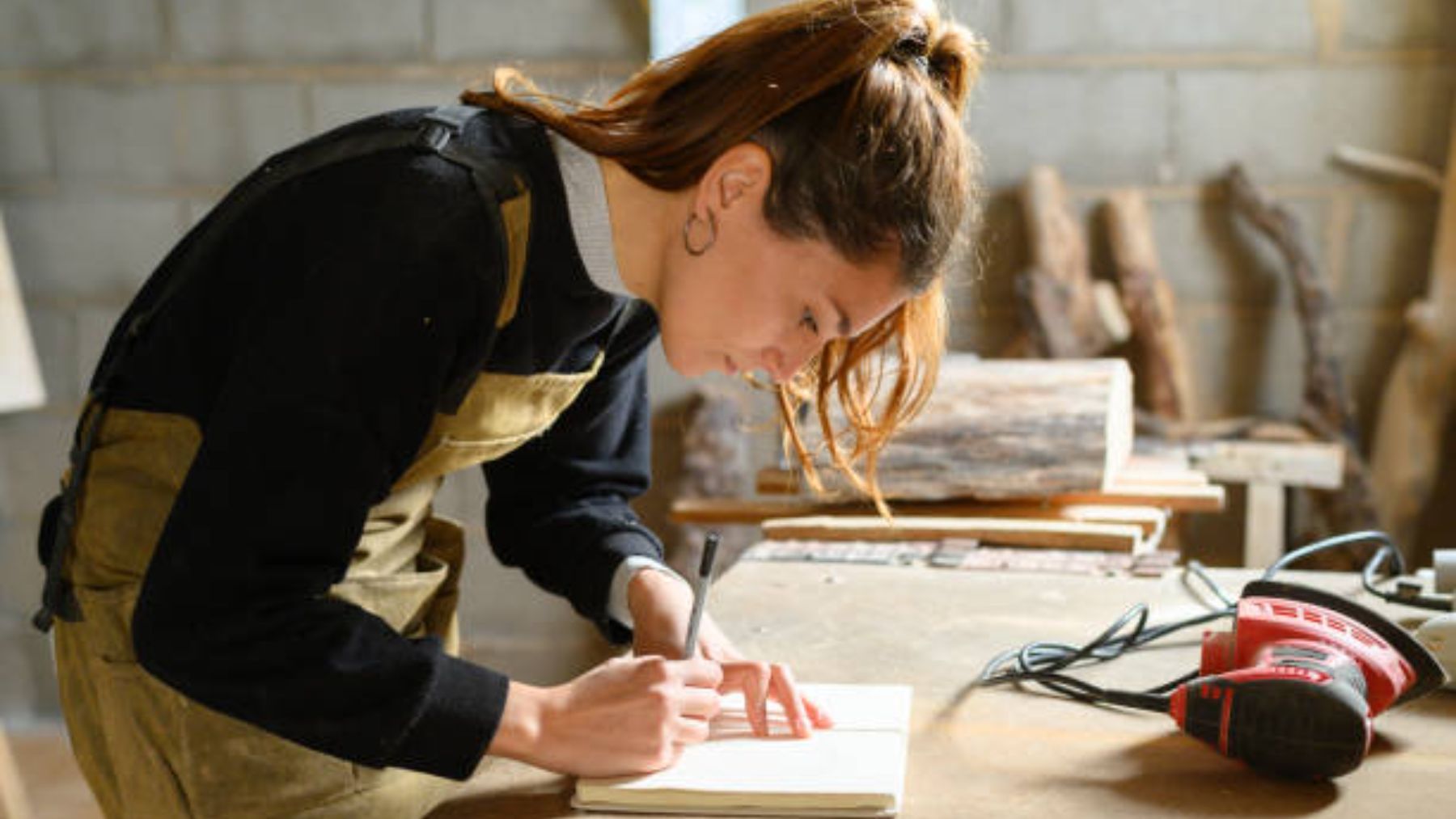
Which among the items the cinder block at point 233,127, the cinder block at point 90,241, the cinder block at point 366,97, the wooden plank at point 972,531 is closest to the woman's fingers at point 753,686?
the wooden plank at point 972,531

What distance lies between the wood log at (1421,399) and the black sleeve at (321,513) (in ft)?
8.87

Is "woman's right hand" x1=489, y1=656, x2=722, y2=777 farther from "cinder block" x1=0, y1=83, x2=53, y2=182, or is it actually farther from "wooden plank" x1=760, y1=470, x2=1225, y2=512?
"cinder block" x1=0, y1=83, x2=53, y2=182

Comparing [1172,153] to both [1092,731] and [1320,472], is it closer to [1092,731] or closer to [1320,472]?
[1320,472]

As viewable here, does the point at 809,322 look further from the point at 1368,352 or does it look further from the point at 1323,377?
the point at 1368,352

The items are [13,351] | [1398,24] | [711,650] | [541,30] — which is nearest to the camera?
[711,650]

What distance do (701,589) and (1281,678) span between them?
487 millimetres

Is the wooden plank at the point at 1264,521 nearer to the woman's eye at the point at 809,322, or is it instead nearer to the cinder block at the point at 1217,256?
the cinder block at the point at 1217,256

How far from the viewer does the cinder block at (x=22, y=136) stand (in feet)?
12.2

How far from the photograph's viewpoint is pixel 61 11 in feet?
12.0

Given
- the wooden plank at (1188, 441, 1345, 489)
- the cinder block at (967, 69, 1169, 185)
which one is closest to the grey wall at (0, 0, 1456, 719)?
the cinder block at (967, 69, 1169, 185)

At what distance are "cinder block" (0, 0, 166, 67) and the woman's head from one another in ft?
9.22

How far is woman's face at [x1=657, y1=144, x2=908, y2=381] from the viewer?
1.13m

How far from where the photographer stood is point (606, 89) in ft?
11.0

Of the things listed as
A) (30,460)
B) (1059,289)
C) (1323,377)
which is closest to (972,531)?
(1059,289)
